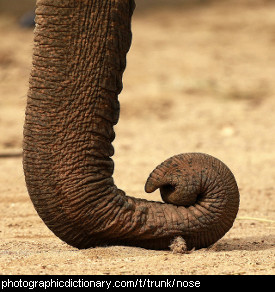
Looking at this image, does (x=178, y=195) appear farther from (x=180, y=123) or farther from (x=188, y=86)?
(x=188, y=86)

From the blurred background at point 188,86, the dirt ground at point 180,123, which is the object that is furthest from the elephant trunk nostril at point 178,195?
the blurred background at point 188,86

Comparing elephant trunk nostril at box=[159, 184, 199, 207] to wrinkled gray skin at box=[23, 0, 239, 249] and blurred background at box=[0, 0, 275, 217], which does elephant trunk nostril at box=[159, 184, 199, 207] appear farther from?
blurred background at box=[0, 0, 275, 217]

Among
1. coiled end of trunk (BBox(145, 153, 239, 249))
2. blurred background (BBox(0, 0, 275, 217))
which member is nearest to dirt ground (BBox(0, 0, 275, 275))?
blurred background (BBox(0, 0, 275, 217))

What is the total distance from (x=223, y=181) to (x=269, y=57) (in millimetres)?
9291

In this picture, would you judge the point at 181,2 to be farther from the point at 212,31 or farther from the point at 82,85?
the point at 82,85

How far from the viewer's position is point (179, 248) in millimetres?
4273

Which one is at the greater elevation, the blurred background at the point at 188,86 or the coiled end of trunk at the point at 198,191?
the blurred background at the point at 188,86

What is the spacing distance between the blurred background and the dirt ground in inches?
0.6

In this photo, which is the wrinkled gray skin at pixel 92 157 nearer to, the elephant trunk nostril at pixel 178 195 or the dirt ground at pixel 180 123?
the elephant trunk nostril at pixel 178 195

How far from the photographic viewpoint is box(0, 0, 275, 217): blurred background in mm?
8805

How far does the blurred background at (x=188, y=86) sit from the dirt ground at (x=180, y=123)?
0.05ft

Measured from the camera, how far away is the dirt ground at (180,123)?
413cm

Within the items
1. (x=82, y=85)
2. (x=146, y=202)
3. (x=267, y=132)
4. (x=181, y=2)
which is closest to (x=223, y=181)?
(x=146, y=202)

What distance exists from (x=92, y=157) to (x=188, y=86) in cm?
786
